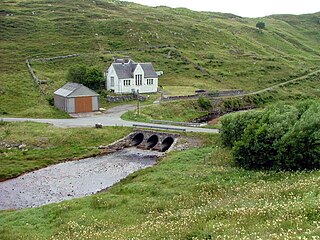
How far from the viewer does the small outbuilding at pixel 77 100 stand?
85.0m

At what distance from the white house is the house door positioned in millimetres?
14580

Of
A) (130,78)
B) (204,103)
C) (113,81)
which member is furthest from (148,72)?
(204,103)

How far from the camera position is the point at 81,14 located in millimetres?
170125

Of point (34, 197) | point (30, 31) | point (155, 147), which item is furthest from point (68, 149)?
point (30, 31)

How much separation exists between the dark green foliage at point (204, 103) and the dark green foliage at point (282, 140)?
48537 millimetres

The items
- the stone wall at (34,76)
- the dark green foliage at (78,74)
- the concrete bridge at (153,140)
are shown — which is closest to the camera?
the concrete bridge at (153,140)

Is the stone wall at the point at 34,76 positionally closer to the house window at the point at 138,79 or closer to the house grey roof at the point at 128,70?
the house grey roof at the point at 128,70

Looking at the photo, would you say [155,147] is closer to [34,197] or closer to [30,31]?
[34,197]

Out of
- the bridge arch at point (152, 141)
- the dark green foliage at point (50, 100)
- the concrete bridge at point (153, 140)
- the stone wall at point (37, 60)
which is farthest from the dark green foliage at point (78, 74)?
the bridge arch at point (152, 141)

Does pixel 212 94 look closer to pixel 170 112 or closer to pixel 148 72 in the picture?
pixel 148 72

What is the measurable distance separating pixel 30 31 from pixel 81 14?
3009 cm

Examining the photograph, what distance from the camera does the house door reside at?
8600cm

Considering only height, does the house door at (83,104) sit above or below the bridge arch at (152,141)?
above

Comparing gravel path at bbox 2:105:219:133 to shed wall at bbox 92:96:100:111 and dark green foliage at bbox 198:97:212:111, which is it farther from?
dark green foliage at bbox 198:97:212:111
